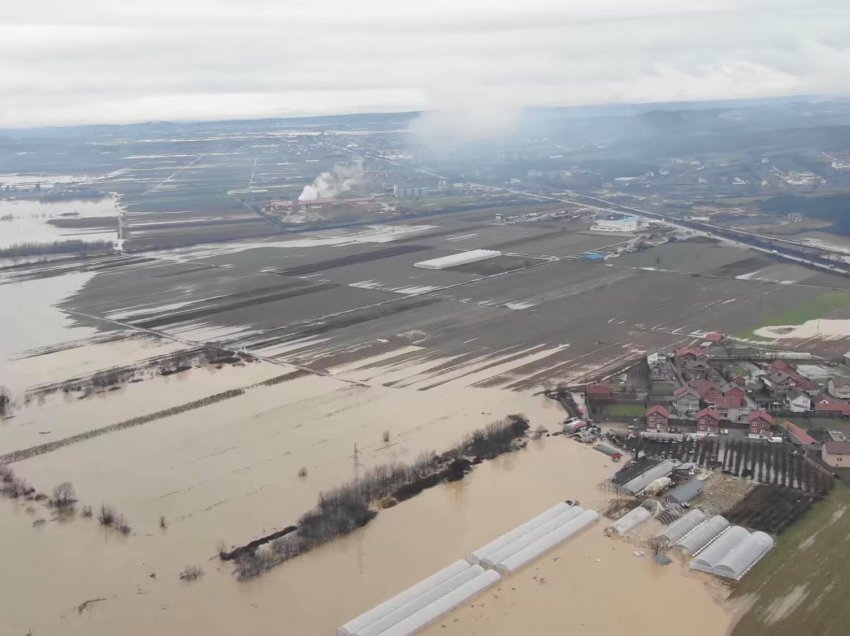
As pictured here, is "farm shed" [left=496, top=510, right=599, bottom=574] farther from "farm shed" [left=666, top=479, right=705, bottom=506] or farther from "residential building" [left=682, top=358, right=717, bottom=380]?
"residential building" [left=682, top=358, right=717, bottom=380]

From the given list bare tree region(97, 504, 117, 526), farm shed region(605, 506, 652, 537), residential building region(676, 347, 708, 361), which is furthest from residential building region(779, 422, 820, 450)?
bare tree region(97, 504, 117, 526)

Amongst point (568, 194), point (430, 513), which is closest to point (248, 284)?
→ point (430, 513)

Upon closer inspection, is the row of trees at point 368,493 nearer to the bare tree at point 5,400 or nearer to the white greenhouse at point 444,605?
the white greenhouse at point 444,605

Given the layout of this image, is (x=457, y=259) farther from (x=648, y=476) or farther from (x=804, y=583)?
(x=804, y=583)

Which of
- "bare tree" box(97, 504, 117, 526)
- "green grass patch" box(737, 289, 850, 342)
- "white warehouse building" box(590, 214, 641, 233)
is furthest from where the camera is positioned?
Result: "white warehouse building" box(590, 214, 641, 233)

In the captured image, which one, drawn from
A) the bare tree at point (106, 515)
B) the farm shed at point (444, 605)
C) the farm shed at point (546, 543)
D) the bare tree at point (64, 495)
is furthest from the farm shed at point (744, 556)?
the bare tree at point (64, 495)
